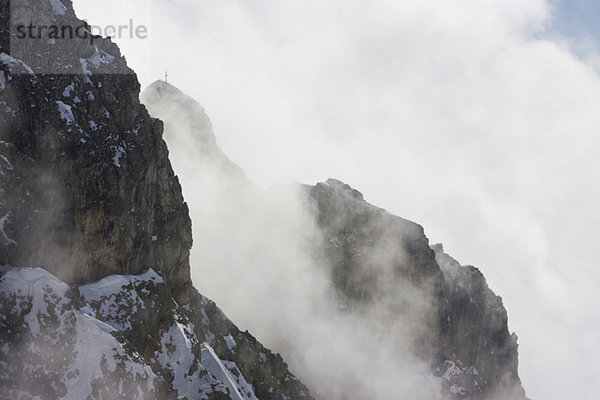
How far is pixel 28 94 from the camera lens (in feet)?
147

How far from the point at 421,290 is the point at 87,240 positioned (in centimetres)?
9931

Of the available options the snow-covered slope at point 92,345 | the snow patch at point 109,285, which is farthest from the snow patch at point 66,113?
the snow patch at point 109,285

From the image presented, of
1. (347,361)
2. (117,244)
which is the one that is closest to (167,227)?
(117,244)

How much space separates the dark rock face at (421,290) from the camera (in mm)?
125125

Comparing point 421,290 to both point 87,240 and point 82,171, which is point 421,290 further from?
point 82,171

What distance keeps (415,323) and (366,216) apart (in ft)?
106

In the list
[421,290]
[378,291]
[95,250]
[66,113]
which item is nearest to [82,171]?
[66,113]

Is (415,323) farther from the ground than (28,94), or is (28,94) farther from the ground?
(415,323)

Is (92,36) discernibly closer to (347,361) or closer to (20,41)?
(20,41)

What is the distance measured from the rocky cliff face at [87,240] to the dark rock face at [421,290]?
76272mm

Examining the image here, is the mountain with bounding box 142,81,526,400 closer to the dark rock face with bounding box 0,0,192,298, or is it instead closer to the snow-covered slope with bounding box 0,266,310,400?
the dark rock face with bounding box 0,0,192,298

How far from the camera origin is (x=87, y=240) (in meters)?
47.5

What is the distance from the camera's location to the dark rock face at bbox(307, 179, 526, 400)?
411 feet

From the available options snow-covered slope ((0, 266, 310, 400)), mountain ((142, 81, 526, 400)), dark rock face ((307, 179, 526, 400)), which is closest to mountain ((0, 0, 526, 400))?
snow-covered slope ((0, 266, 310, 400))
